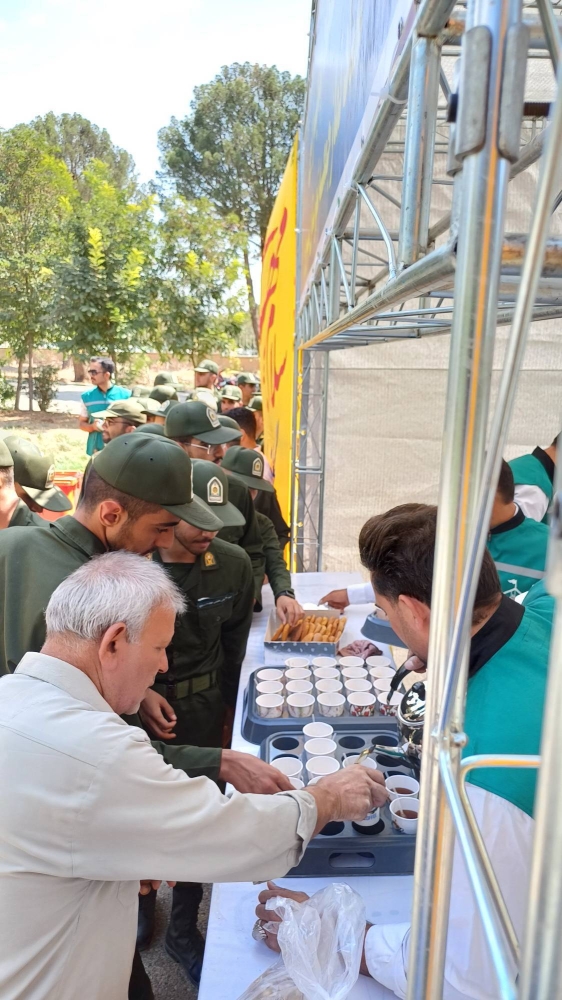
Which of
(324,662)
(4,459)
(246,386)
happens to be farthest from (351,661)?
(246,386)

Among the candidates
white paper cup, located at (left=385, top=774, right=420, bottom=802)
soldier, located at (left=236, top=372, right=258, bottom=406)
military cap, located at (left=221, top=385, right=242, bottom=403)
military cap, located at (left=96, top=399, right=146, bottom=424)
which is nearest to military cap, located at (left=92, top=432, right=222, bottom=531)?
white paper cup, located at (left=385, top=774, right=420, bottom=802)

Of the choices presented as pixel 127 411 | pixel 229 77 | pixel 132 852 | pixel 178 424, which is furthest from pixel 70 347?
pixel 229 77

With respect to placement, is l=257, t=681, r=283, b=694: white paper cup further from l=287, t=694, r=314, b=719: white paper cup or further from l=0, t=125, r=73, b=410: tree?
l=0, t=125, r=73, b=410: tree

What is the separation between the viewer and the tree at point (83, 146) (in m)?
25.9

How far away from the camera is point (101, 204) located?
1374 cm

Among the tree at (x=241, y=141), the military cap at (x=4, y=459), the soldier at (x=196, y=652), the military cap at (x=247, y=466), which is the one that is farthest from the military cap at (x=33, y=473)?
the tree at (x=241, y=141)

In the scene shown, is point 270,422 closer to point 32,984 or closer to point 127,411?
point 127,411

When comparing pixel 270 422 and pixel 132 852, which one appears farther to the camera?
pixel 270 422

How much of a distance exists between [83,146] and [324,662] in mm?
29775

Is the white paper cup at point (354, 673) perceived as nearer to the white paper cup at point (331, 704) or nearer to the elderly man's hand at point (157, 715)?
the white paper cup at point (331, 704)

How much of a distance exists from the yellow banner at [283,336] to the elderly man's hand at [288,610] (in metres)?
2.02

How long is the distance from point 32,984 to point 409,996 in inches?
29.6

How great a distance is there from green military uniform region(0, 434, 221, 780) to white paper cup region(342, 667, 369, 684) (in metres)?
0.76

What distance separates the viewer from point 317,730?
75.2 inches
